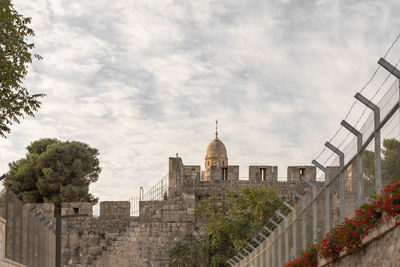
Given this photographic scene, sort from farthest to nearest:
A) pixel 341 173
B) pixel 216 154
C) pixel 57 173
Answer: pixel 216 154 < pixel 57 173 < pixel 341 173

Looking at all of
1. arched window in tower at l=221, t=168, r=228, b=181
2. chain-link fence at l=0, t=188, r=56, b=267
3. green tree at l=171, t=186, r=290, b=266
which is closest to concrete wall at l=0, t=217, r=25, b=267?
chain-link fence at l=0, t=188, r=56, b=267

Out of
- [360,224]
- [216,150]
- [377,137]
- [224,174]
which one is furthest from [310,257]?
[216,150]

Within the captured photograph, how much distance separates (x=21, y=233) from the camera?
16969mm

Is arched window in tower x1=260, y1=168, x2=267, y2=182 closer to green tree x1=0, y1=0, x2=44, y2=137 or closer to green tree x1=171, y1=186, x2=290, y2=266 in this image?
green tree x1=171, y1=186, x2=290, y2=266

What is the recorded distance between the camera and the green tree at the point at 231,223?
34.9 meters

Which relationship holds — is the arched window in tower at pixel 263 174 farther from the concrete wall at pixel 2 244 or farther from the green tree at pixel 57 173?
the concrete wall at pixel 2 244

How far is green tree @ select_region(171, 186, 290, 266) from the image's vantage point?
114 feet

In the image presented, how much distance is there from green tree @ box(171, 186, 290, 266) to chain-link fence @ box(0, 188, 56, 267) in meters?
14.0

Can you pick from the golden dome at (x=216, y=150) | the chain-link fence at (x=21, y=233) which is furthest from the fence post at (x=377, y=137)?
the golden dome at (x=216, y=150)

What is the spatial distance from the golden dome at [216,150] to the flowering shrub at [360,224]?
61308mm

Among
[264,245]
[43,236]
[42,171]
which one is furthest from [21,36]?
[42,171]

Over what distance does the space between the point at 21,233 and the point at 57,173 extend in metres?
37.8

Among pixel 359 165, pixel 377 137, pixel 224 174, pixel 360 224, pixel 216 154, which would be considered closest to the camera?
pixel 377 137

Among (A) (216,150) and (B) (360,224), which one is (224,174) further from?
(B) (360,224)
